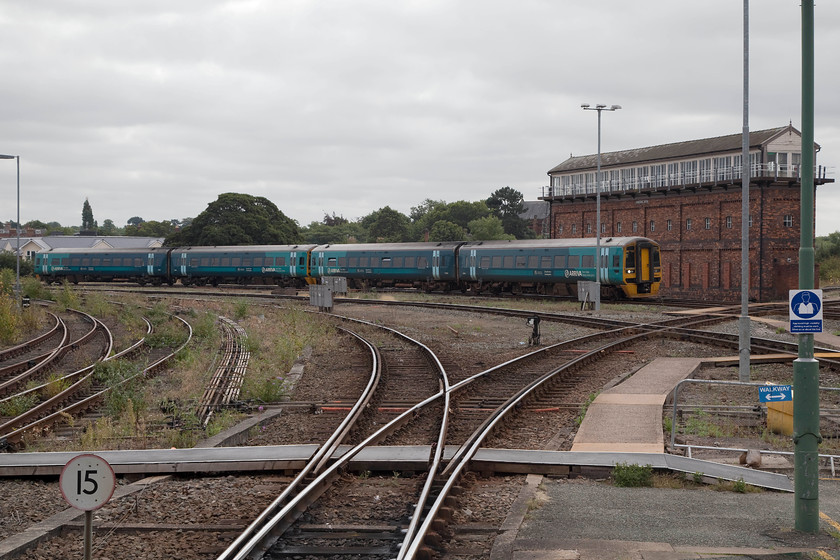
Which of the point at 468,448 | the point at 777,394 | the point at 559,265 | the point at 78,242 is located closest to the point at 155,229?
the point at 78,242

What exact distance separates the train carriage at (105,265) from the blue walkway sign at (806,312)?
59081 millimetres

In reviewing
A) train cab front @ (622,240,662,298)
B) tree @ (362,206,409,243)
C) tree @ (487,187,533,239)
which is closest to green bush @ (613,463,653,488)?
train cab front @ (622,240,662,298)

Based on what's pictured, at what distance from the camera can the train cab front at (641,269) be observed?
1564 inches

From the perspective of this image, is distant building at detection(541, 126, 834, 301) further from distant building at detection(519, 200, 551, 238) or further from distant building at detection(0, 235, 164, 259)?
distant building at detection(0, 235, 164, 259)

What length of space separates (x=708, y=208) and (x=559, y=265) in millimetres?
15385

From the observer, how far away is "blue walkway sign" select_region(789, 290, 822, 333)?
7949 mm

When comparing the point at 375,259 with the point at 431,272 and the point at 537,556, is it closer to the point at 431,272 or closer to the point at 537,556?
the point at 431,272

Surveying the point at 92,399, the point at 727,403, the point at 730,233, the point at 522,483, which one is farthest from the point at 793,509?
the point at 730,233

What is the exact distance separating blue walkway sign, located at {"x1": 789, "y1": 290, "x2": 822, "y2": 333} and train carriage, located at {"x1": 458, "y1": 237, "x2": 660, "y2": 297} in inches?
1244

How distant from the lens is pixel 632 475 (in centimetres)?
954

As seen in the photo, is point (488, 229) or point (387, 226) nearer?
point (488, 229)

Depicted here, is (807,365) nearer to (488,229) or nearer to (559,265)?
(559,265)

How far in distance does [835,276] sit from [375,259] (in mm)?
38472

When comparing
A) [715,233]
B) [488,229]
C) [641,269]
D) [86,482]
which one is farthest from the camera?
[488,229]
